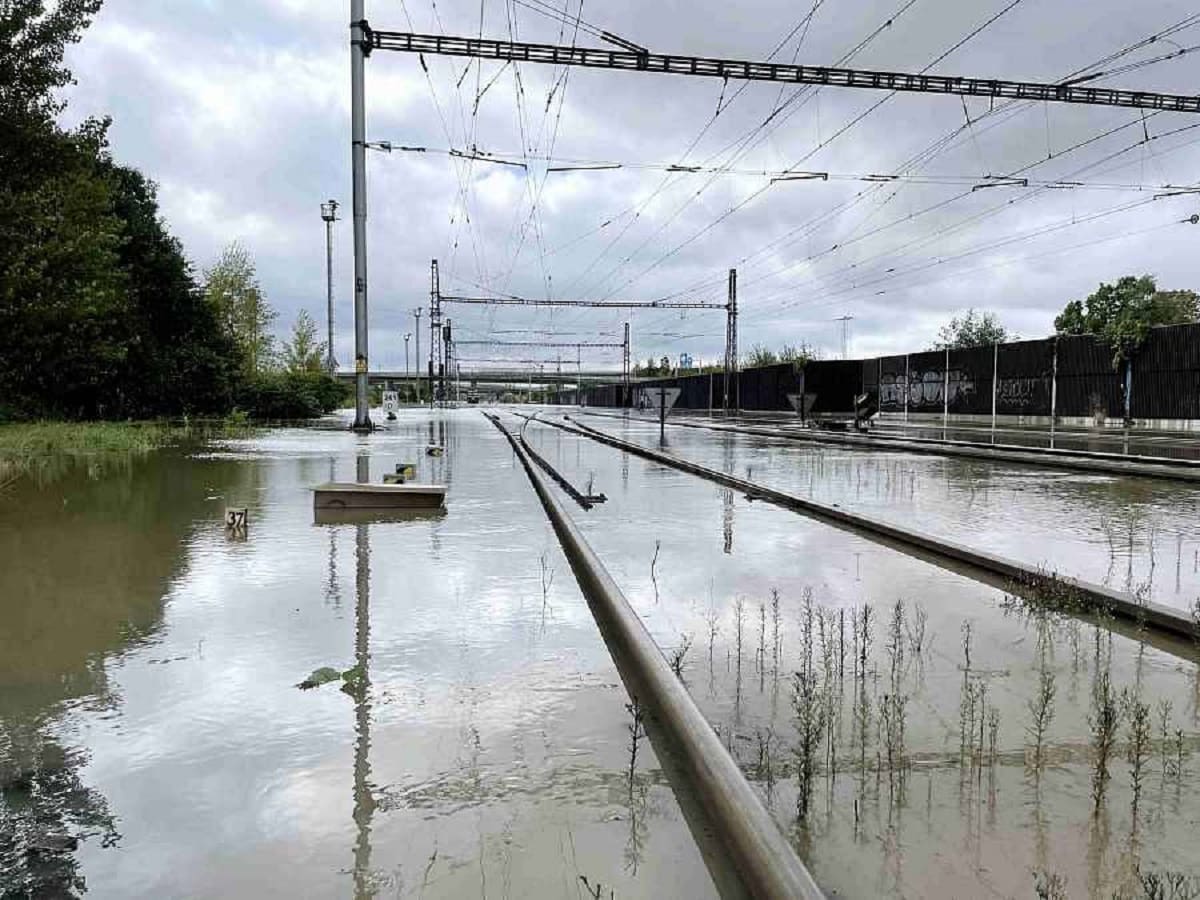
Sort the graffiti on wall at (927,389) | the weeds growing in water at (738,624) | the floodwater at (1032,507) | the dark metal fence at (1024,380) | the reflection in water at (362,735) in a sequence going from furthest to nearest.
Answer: the graffiti on wall at (927,389)
the dark metal fence at (1024,380)
the floodwater at (1032,507)
the weeds growing in water at (738,624)
the reflection in water at (362,735)

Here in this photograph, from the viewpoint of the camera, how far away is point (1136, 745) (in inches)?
143

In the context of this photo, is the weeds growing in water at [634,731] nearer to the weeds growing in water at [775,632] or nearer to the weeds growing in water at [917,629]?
the weeds growing in water at [775,632]

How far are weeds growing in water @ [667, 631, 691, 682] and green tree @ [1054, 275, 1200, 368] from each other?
97.8ft

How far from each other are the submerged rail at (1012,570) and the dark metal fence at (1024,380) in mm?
23065

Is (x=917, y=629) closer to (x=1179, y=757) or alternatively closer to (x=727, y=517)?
(x=1179, y=757)

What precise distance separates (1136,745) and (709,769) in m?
1.77

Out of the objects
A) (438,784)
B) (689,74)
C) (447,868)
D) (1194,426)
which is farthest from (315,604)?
(1194,426)

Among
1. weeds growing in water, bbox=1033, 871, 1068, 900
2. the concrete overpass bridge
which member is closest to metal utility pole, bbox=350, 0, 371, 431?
weeds growing in water, bbox=1033, 871, 1068, 900

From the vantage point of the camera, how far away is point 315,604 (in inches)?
247

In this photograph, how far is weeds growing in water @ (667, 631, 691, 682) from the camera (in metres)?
4.84

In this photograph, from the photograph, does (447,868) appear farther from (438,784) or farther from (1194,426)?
(1194,426)

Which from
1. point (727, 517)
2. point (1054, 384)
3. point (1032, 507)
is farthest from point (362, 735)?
point (1054, 384)

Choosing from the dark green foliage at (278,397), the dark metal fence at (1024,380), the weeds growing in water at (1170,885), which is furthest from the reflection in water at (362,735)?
the dark green foliage at (278,397)

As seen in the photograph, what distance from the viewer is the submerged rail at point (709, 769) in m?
2.69
